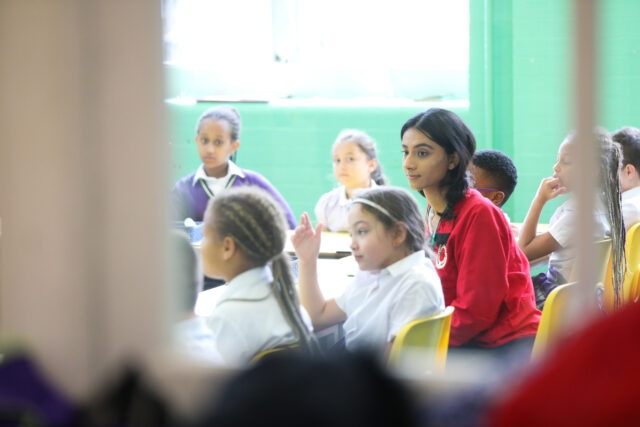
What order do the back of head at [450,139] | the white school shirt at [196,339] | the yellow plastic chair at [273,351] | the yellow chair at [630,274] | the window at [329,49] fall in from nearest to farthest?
1. the white school shirt at [196,339]
2. the yellow plastic chair at [273,351]
3. the back of head at [450,139]
4. the yellow chair at [630,274]
5. the window at [329,49]

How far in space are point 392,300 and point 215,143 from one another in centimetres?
202

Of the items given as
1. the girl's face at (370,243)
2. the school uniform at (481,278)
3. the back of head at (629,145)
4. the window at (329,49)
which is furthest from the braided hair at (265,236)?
the window at (329,49)

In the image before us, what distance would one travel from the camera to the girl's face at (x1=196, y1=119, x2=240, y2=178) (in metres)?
3.92

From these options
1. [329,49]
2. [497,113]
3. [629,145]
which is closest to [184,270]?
[629,145]

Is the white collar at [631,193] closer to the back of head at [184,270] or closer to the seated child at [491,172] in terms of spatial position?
the seated child at [491,172]

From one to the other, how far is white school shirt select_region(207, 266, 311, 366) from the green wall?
325 centimetres

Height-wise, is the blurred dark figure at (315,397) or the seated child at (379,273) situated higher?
the blurred dark figure at (315,397)

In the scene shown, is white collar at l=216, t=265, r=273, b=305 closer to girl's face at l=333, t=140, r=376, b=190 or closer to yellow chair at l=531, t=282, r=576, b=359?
yellow chair at l=531, t=282, r=576, b=359

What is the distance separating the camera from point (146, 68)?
137cm

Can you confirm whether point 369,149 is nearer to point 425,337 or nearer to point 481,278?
point 481,278

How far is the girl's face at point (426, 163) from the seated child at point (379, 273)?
273 mm

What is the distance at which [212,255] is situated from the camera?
6.69 feet

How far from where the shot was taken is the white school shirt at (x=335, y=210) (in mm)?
4395

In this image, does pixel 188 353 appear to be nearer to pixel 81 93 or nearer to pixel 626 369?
pixel 81 93
